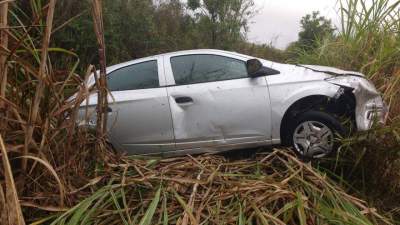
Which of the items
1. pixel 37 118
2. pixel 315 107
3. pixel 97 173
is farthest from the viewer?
pixel 315 107

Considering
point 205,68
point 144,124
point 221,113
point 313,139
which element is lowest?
point 313,139

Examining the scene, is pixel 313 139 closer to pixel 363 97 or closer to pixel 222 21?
pixel 363 97

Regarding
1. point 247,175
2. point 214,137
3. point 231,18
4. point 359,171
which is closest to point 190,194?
point 247,175

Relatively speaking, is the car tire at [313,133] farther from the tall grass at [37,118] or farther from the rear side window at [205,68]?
the tall grass at [37,118]

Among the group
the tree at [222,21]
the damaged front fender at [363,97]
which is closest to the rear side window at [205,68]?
the damaged front fender at [363,97]

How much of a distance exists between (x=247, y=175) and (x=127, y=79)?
3030 mm

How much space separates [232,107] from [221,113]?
137mm

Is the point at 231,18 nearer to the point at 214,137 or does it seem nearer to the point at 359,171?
the point at 214,137

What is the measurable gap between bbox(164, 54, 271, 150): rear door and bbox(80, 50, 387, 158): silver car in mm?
11

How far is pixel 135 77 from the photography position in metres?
5.54

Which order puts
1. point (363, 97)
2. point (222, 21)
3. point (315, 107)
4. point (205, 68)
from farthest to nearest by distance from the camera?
point (222, 21), point (205, 68), point (315, 107), point (363, 97)

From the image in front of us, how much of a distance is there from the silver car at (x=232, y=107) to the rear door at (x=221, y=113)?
0.4 inches

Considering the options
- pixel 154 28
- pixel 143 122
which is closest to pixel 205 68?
pixel 143 122

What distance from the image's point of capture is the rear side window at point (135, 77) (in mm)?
5477
